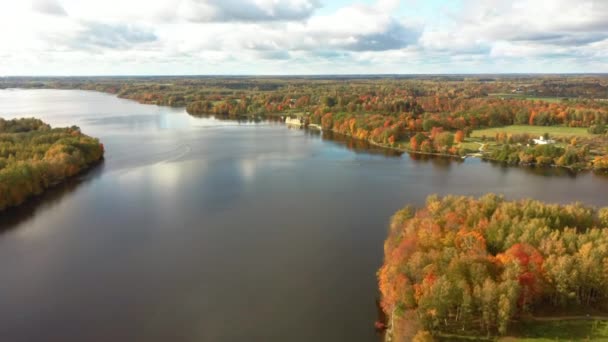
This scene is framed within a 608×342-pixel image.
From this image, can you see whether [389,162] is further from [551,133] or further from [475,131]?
[551,133]

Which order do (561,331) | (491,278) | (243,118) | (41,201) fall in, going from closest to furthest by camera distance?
1. (561,331)
2. (491,278)
3. (41,201)
4. (243,118)

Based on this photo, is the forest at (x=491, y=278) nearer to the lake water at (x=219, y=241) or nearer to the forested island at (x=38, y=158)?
the lake water at (x=219, y=241)

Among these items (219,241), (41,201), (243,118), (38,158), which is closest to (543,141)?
(219,241)

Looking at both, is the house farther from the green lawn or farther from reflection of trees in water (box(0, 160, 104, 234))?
reflection of trees in water (box(0, 160, 104, 234))

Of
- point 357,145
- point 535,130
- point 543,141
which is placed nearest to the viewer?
point 543,141

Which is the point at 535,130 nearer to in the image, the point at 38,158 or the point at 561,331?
the point at 561,331

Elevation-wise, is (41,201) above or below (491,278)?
below

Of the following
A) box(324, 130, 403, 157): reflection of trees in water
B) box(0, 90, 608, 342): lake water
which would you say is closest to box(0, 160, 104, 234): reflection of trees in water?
box(0, 90, 608, 342): lake water

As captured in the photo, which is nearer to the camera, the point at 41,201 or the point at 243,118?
the point at 41,201
